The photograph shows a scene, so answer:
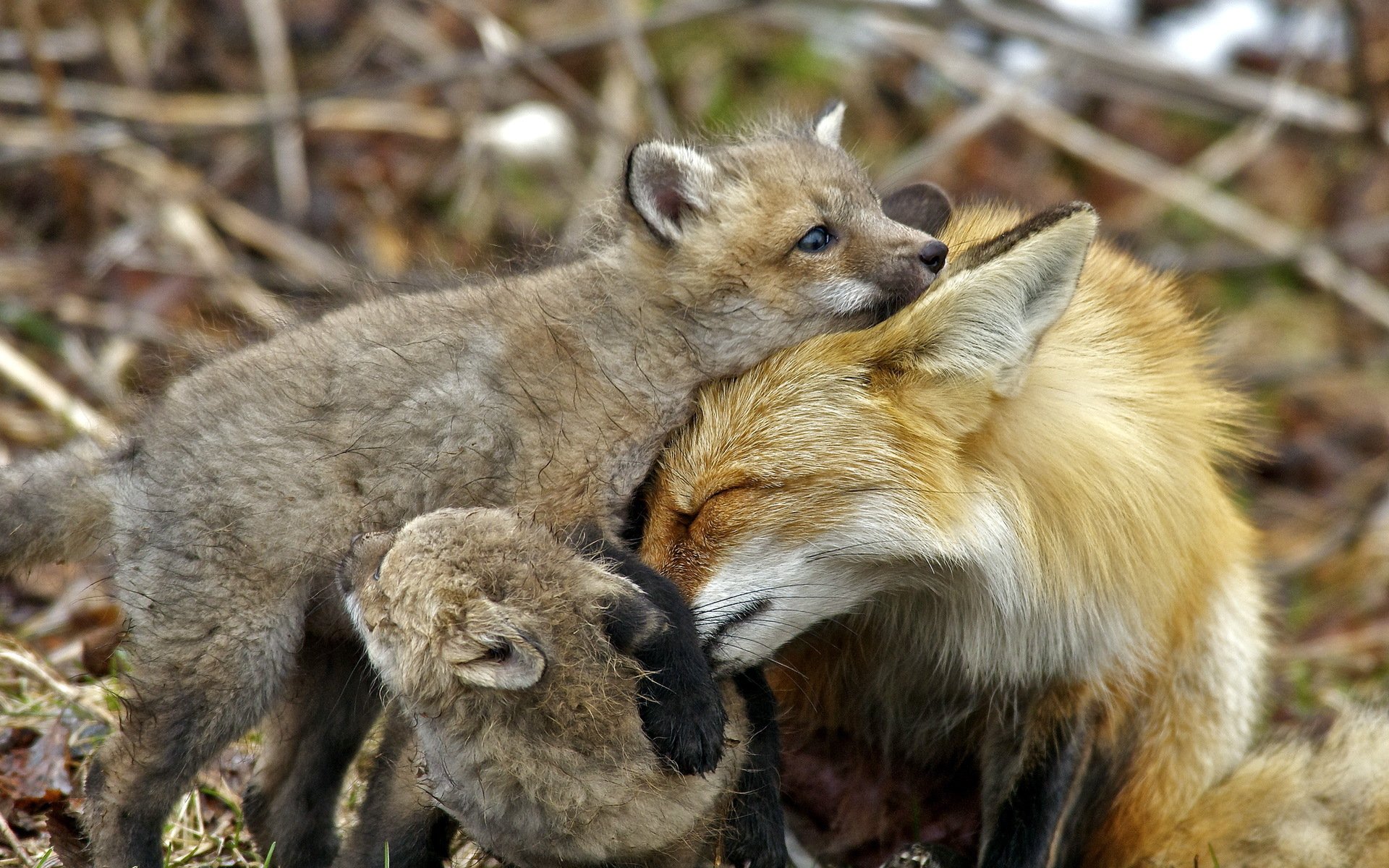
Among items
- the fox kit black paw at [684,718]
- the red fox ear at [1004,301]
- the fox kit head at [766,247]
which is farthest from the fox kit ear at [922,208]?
the fox kit black paw at [684,718]

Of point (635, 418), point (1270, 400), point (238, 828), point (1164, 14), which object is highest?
point (1164, 14)

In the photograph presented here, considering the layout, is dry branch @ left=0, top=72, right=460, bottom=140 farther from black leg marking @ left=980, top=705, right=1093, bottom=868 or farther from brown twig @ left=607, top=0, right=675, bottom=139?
black leg marking @ left=980, top=705, right=1093, bottom=868

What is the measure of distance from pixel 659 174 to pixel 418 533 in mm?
1582

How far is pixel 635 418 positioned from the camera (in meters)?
4.42

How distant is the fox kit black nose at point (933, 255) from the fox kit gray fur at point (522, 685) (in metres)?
1.53

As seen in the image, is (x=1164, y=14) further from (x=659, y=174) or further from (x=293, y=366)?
(x=293, y=366)

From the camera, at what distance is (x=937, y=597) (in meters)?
4.67

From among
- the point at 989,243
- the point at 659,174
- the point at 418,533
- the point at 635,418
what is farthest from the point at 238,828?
the point at 989,243

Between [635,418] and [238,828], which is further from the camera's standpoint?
[238,828]

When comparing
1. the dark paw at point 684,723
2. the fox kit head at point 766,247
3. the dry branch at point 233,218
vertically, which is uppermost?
the fox kit head at point 766,247

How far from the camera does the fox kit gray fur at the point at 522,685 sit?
373 cm

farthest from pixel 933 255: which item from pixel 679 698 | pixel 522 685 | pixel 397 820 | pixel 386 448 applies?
pixel 397 820

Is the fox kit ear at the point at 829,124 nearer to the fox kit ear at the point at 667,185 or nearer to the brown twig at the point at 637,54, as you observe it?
the fox kit ear at the point at 667,185

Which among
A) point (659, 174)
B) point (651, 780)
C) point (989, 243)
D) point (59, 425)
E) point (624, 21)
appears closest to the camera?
point (651, 780)
